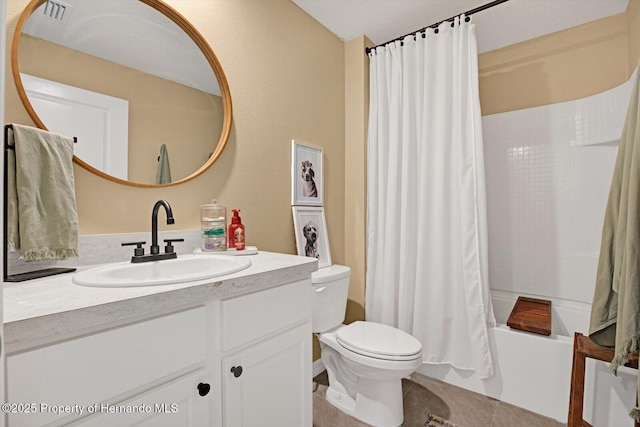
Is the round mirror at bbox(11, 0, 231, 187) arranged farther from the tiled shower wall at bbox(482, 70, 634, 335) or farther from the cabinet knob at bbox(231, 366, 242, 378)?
the tiled shower wall at bbox(482, 70, 634, 335)

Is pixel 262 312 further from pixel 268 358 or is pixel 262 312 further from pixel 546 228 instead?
pixel 546 228

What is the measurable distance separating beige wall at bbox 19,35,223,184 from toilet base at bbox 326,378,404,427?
1410 millimetres

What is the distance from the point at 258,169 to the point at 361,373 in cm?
120

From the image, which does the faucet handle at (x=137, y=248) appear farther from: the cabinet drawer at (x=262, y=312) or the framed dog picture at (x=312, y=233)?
the framed dog picture at (x=312, y=233)

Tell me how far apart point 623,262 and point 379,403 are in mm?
1220

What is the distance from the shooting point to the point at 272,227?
189 cm

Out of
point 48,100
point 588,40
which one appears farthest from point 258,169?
point 588,40

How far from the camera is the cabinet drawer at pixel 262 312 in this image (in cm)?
98

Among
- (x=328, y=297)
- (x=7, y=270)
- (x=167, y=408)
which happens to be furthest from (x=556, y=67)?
(x=7, y=270)

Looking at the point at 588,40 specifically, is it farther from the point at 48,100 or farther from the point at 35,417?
the point at 35,417

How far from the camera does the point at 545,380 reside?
1.76 m

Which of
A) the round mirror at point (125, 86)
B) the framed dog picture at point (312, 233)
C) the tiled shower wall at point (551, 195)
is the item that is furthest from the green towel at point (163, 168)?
the tiled shower wall at point (551, 195)

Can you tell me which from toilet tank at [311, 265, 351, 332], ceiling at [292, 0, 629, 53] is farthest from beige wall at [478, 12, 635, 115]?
toilet tank at [311, 265, 351, 332]

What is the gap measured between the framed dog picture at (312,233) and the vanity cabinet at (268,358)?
0.78 metres
